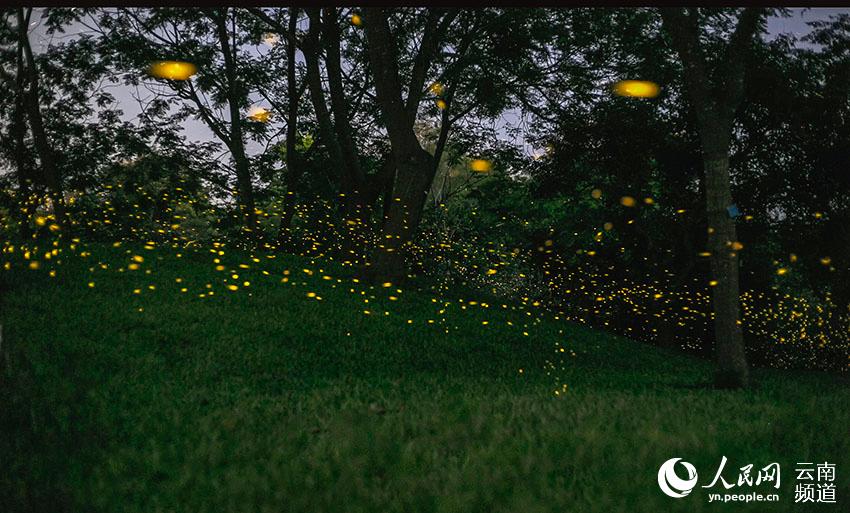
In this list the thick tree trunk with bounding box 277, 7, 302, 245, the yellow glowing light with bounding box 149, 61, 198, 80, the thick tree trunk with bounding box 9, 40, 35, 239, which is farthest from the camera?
the thick tree trunk with bounding box 277, 7, 302, 245

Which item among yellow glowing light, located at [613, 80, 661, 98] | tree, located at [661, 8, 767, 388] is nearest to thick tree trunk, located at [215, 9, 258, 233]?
yellow glowing light, located at [613, 80, 661, 98]

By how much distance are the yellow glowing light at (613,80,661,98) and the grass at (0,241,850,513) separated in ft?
27.1

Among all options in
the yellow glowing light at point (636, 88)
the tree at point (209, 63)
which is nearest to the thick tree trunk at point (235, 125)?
the tree at point (209, 63)

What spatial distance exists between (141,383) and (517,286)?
26542 millimetres

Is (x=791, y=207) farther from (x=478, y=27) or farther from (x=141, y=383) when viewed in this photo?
(x=141, y=383)

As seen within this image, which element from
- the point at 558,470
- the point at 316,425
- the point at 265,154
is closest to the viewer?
the point at 558,470

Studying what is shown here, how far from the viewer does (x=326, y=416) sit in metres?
6.41

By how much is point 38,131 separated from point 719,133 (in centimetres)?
1632

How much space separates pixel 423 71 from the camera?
1571 centimetres

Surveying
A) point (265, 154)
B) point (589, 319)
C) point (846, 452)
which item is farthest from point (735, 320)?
point (265, 154)

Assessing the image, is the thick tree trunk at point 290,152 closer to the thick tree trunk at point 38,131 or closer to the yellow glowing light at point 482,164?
the yellow glowing light at point 482,164

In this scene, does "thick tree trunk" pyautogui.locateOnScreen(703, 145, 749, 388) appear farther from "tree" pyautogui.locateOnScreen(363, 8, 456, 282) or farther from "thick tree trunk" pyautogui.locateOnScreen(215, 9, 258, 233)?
"thick tree trunk" pyautogui.locateOnScreen(215, 9, 258, 233)

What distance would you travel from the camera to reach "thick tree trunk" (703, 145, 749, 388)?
1005 cm

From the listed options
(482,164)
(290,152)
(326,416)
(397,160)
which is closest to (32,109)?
(290,152)
